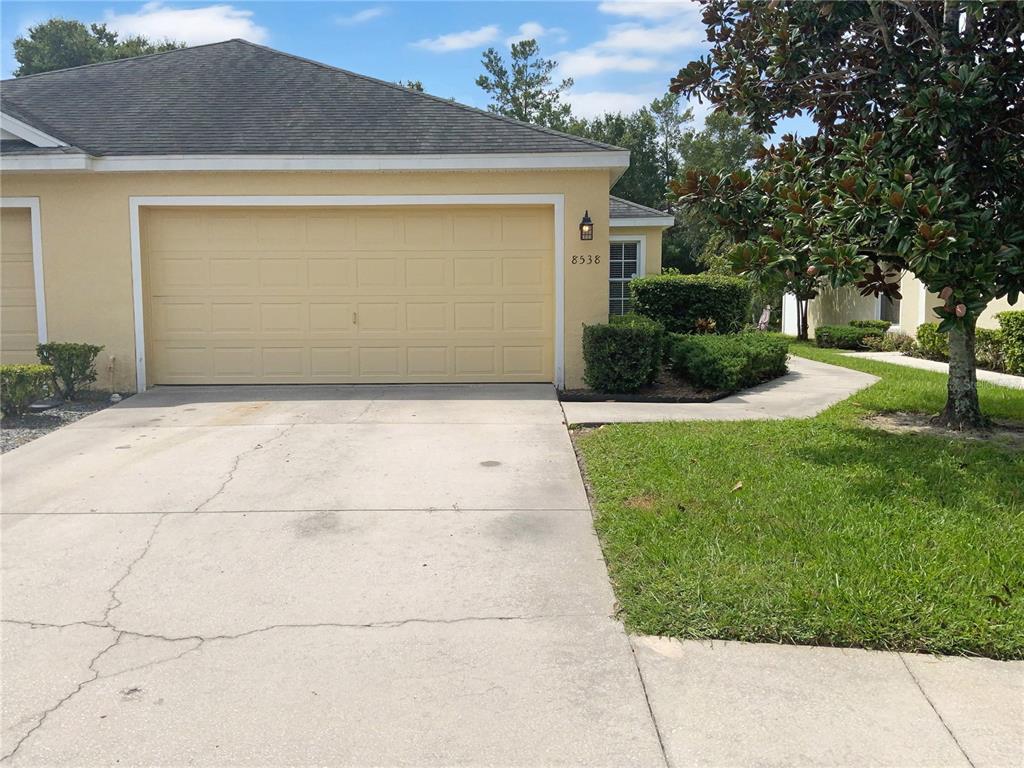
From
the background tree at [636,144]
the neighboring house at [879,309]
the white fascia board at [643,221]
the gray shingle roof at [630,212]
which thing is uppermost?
the background tree at [636,144]

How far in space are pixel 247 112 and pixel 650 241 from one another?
29.8 ft

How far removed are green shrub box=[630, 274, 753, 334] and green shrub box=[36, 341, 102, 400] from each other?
8.00m

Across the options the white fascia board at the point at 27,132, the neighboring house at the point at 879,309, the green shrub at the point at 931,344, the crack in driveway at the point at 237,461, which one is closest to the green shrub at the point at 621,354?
the crack in driveway at the point at 237,461

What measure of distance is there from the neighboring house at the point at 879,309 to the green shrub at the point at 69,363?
10.8 metres

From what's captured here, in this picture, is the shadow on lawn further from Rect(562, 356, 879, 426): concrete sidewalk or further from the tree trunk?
Rect(562, 356, 879, 426): concrete sidewalk

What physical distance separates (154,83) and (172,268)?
136 inches

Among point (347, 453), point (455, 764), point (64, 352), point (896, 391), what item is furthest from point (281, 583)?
point (896, 391)

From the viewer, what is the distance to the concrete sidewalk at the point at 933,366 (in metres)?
10.8

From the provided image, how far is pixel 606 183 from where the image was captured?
986 cm

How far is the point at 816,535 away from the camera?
444 centimetres

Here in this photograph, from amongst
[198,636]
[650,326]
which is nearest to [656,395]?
[650,326]

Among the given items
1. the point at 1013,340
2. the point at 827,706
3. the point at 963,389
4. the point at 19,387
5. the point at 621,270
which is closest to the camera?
the point at 827,706

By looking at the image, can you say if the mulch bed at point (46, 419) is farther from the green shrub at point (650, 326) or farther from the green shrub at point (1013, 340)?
the green shrub at point (1013, 340)

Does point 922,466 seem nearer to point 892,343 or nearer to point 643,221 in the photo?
point 643,221
